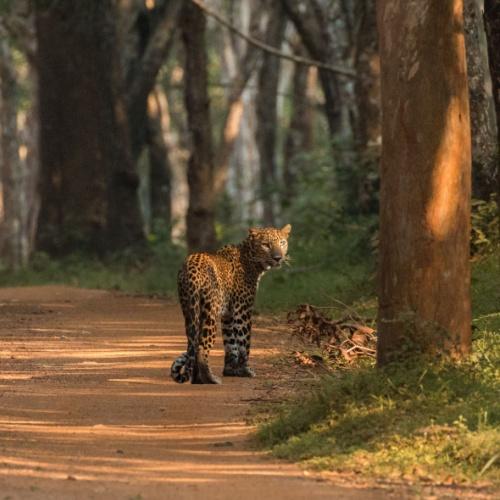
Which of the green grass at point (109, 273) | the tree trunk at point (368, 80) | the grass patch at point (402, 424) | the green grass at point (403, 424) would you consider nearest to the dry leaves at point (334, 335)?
the green grass at point (403, 424)

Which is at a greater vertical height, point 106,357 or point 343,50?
point 343,50

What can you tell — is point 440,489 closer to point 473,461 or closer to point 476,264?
point 473,461

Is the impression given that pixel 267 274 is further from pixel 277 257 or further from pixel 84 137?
pixel 277 257

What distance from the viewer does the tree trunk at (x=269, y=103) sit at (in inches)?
1339

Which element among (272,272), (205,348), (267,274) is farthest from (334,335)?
(267,274)

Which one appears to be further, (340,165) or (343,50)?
(343,50)

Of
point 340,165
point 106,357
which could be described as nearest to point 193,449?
point 106,357

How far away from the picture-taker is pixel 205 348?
1102 cm

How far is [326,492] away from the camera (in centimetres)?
737

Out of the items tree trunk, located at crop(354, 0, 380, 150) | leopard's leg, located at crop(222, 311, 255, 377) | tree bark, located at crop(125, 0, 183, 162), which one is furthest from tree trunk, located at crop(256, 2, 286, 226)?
leopard's leg, located at crop(222, 311, 255, 377)

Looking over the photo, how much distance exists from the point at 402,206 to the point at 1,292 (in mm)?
12315

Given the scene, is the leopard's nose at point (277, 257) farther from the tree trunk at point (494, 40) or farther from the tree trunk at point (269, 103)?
the tree trunk at point (269, 103)

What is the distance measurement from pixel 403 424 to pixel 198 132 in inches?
600

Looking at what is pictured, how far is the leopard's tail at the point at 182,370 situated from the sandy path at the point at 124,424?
9 cm
